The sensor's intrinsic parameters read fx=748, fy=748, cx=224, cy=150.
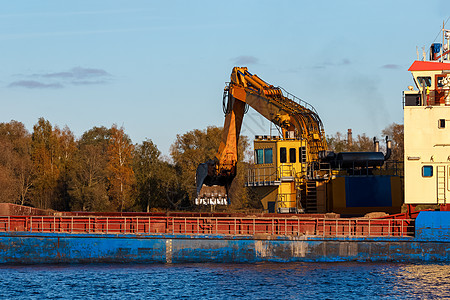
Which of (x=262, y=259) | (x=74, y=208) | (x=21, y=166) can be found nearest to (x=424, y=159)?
(x=262, y=259)

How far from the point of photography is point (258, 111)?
49.9 meters

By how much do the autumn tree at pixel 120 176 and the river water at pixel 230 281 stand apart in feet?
142

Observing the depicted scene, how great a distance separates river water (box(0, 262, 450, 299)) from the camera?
31.9m

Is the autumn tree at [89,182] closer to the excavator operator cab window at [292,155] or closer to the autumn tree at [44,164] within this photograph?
the autumn tree at [44,164]

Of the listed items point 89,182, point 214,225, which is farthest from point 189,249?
point 89,182

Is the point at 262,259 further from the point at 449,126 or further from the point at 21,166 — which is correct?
the point at 21,166

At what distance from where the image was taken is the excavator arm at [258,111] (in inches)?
1913

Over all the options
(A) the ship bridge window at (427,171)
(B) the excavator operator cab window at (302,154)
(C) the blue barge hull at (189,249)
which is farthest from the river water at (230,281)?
(B) the excavator operator cab window at (302,154)

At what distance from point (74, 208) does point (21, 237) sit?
42.0 m

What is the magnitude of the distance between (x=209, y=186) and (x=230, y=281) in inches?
746

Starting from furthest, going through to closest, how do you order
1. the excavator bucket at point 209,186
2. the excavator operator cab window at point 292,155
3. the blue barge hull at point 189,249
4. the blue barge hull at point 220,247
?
the excavator bucket at point 209,186 < the excavator operator cab window at point 292,155 < the blue barge hull at point 189,249 < the blue barge hull at point 220,247

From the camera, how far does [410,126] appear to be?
3888 centimetres

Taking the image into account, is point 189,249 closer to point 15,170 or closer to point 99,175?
point 99,175

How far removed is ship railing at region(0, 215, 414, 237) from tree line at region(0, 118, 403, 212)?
38593 mm
